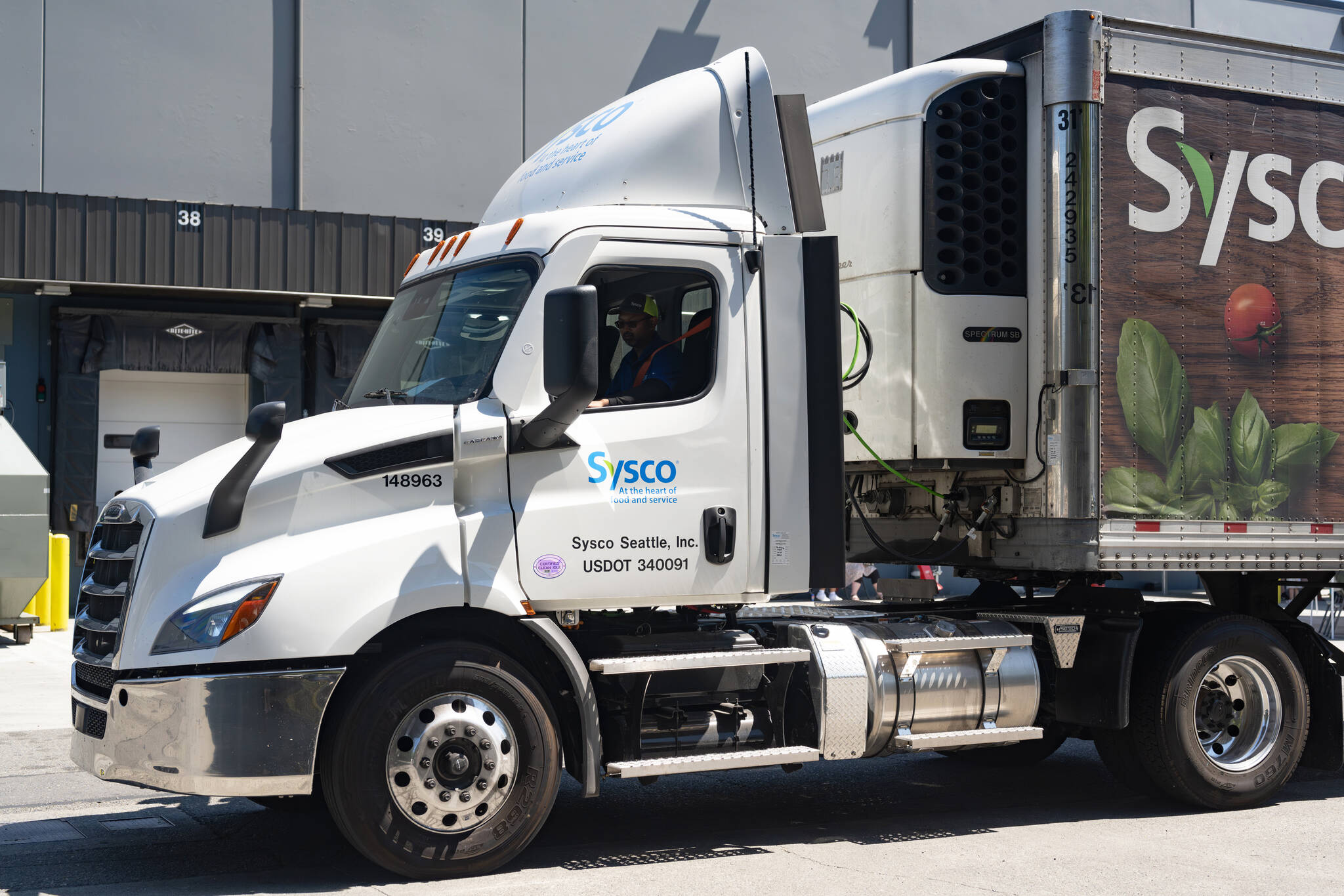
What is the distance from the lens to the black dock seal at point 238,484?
5.87 m

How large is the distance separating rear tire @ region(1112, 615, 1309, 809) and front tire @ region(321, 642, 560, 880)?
11.5 ft

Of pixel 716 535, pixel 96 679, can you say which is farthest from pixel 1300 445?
pixel 96 679

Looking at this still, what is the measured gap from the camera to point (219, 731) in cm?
579

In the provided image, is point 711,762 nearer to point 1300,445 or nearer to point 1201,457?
point 1201,457

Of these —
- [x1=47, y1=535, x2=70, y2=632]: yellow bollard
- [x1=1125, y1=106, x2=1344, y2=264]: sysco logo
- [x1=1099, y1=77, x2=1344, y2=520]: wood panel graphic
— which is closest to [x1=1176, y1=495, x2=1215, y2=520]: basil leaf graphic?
[x1=1099, y1=77, x2=1344, y2=520]: wood panel graphic

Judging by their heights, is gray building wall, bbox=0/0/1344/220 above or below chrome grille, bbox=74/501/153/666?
above

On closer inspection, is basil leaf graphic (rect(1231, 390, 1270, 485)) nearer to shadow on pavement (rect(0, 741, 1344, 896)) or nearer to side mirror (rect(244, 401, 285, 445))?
shadow on pavement (rect(0, 741, 1344, 896))

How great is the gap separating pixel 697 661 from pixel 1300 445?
395 centimetres

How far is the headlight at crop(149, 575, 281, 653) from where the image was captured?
5785mm

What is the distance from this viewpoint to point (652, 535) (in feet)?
21.7

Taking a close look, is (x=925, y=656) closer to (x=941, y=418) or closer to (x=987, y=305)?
(x=941, y=418)

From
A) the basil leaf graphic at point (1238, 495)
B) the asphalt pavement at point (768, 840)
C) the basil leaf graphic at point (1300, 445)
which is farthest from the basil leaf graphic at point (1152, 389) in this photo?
the asphalt pavement at point (768, 840)

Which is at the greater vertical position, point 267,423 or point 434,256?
point 434,256

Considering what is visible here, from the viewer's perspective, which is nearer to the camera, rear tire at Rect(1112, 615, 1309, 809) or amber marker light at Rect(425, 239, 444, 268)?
amber marker light at Rect(425, 239, 444, 268)
